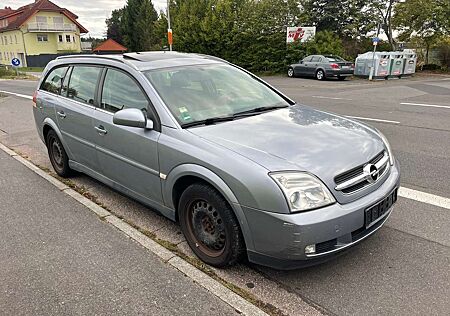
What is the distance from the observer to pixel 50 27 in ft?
185

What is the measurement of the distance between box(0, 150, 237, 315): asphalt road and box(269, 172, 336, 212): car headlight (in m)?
0.85

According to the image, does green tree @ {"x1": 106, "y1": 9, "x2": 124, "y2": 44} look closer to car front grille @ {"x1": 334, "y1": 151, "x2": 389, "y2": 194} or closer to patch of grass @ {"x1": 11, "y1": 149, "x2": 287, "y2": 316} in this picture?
patch of grass @ {"x1": 11, "y1": 149, "x2": 287, "y2": 316}

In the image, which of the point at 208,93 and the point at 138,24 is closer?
the point at 208,93

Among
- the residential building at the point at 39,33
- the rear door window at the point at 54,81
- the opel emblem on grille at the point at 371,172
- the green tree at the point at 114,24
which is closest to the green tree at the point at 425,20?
the rear door window at the point at 54,81

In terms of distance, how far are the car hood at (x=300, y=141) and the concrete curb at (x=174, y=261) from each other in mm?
948

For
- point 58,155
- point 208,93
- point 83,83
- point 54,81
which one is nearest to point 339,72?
point 54,81

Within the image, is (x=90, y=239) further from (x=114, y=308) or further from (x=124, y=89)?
(x=124, y=89)

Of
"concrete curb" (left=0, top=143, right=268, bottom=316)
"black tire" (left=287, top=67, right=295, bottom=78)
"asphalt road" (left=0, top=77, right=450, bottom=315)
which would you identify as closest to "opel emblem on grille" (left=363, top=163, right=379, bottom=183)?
"asphalt road" (left=0, top=77, right=450, bottom=315)

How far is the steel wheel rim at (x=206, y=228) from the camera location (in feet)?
9.52

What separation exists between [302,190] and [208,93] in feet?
5.14

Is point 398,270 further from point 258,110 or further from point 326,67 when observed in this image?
point 326,67

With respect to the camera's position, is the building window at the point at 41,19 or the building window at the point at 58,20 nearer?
the building window at the point at 41,19

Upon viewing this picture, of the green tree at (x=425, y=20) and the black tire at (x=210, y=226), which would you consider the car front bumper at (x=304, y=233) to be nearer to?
the black tire at (x=210, y=226)

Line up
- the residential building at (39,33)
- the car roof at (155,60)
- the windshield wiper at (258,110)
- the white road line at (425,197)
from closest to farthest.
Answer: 1. the windshield wiper at (258,110)
2. the car roof at (155,60)
3. the white road line at (425,197)
4. the residential building at (39,33)
